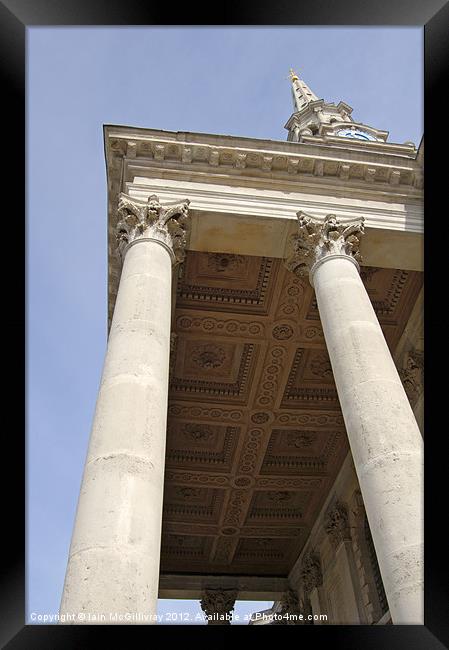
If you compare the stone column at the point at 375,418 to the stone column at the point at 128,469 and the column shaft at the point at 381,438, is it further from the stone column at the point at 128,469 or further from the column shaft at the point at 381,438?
the stone column at the point at 128,469

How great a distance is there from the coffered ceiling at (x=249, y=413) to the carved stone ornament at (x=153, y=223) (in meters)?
2.93

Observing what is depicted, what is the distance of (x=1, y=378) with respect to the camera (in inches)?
272

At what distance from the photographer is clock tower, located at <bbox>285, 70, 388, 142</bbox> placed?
89.8ft

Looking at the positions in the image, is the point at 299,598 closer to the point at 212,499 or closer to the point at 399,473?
the point at 212,499

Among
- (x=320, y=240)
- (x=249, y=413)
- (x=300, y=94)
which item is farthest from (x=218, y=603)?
(x=300, y=94)

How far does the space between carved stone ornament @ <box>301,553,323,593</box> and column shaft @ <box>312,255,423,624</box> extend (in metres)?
13.3

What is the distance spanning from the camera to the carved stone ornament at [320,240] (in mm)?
12352

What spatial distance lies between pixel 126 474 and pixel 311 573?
16504 millimetres

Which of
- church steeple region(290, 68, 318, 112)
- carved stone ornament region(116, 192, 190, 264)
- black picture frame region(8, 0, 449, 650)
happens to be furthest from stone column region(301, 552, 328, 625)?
church steeple region(290, 68, 318, 112)

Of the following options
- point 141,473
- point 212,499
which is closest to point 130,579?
point 141,473

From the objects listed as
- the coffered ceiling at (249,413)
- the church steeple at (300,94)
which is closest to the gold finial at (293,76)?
the church steeple at (300,94)

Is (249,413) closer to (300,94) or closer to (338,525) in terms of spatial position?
(338,525)

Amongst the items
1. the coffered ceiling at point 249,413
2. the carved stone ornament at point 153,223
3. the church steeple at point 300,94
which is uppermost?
the church steeple at point 300,94

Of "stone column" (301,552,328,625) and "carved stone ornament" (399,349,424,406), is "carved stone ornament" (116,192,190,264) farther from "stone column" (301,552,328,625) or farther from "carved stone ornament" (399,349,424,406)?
"stone column" (301,552,328,625)
